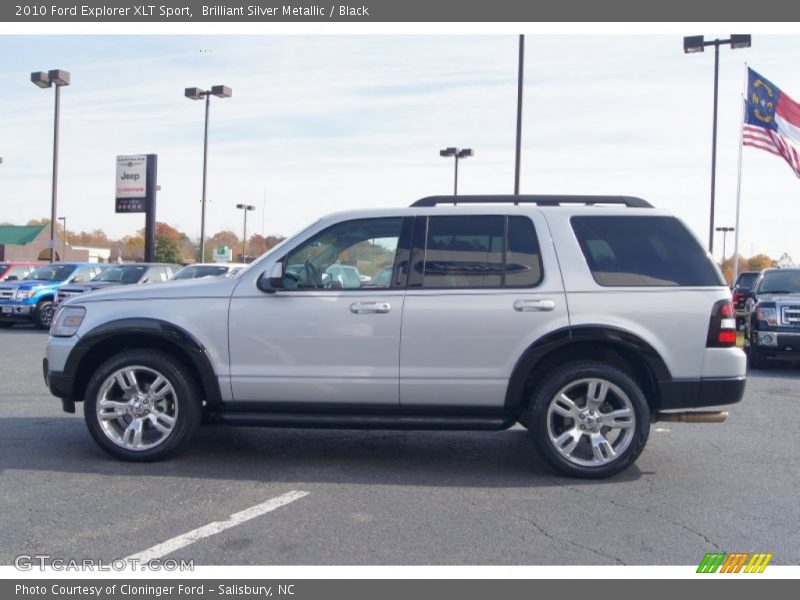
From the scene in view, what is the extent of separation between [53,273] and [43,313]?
69.0 inches

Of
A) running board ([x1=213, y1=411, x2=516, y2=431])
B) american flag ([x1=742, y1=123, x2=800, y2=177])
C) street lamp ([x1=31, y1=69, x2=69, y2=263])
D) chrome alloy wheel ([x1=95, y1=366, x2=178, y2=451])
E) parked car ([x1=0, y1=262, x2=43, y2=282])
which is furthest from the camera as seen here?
street lamp ([x1=31, y1=69, x2=69, y2=263])

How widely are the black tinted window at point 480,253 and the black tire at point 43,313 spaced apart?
1593cm

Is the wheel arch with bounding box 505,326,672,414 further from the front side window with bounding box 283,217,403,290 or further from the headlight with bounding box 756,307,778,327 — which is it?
the headlight with bounding box 756,307,778,327

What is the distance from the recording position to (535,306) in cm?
616

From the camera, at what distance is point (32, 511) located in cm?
533

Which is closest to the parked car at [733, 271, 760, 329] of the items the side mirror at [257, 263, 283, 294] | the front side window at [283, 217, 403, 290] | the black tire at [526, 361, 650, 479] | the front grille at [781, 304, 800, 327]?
the front grille at [781, 304, 800, 327]

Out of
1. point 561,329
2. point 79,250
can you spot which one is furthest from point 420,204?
point 79,250

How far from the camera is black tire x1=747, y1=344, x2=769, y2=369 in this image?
43.4ft

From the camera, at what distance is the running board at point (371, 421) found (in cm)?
622

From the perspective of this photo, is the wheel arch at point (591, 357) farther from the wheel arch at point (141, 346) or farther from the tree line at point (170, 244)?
the tree line at point (170, 244)

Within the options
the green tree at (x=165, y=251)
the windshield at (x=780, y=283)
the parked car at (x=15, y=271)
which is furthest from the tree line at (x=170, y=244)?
the windshield at (x=780, y=283)

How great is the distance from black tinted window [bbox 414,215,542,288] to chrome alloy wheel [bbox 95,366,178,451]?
2.19 metres

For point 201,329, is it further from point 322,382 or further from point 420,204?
point 420,204

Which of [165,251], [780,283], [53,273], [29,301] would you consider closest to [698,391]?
[780,283]
